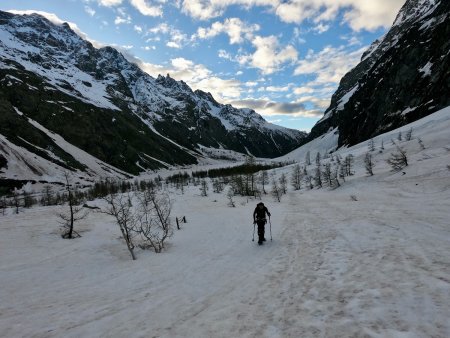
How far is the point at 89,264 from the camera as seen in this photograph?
2561cm

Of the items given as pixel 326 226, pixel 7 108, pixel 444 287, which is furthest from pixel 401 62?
pixel 7 108

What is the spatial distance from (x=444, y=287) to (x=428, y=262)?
8.59 ft

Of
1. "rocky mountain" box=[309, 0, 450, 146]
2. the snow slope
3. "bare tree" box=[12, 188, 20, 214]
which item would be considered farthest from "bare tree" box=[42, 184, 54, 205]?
"rocky mountain" box=[309, 0, 450, 146]

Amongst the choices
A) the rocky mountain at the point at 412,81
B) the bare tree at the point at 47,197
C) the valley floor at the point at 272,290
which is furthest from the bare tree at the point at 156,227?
the rocky mountain at the point at 412,81

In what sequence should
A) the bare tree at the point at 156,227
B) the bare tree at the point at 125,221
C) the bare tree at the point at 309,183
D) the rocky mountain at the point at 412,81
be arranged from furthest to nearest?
the rocky mountain at the point at 412,81 → the bare tree at the point at 309,183 → the bare tree at the point at 156,227 → the bare tree at the point at 125,221

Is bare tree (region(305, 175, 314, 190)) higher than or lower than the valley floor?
higher

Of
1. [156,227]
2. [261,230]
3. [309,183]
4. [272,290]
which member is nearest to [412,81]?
[309,183]

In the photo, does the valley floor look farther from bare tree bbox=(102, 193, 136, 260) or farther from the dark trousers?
bare tree bbox=(102, 193, 136, 260)

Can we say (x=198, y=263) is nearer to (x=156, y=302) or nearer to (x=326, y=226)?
(x=156, y=302)

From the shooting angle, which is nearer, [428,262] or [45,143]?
[428,262]

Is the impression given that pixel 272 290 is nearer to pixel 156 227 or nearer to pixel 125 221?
pixel 125 221

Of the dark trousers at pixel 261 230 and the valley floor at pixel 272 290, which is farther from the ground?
the dark trousers at pixel 261 230

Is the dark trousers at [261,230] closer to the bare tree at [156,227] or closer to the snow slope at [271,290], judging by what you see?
the snow slope at [271,290]

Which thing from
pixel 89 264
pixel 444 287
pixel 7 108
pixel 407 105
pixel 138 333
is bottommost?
pixel 89 264
